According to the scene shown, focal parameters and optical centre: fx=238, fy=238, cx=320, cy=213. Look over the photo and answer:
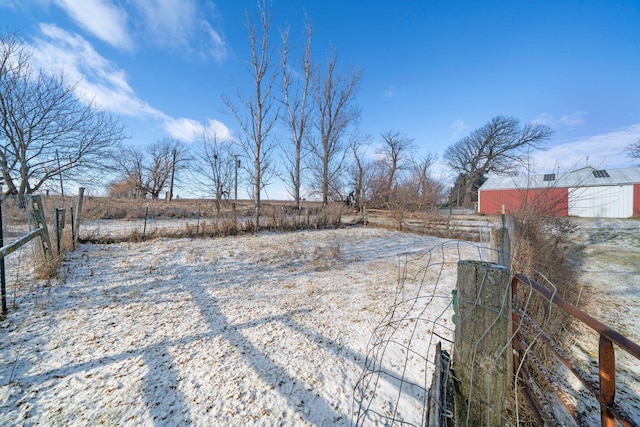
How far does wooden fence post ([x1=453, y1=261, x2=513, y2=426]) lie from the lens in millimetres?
1230

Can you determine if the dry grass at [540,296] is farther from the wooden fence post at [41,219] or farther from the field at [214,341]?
the wooden fence post at [41,219]

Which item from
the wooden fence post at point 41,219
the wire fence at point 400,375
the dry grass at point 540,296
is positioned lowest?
the wire fence at point 400,375

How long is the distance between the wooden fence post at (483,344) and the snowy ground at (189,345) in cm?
62

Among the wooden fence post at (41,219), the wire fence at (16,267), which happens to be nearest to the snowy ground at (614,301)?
the wire fence at (16,267)

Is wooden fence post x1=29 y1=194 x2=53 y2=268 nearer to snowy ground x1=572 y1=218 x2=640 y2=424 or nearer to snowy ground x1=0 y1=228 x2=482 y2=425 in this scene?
snowy ground x1=0 y1=228 x2=482 y2=425

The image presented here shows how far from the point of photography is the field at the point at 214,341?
2.01 m

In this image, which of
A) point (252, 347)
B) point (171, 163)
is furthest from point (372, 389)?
point (171, 163)

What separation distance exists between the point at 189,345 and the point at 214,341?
0.89ft

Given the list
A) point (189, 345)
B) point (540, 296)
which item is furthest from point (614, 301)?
point (189, 345)

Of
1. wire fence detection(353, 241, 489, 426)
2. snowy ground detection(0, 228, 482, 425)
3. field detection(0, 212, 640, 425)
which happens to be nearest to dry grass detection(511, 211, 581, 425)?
field detection(0, 212, 640, 425)

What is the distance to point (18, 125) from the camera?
10.0 m

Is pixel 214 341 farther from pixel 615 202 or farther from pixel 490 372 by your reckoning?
pixel 615 202

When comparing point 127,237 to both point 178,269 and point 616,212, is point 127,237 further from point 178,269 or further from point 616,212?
point 616,212

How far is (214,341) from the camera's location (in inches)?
114
